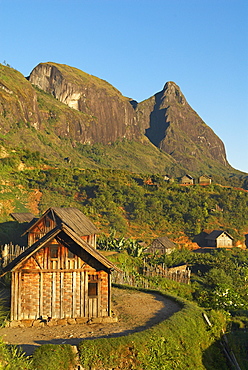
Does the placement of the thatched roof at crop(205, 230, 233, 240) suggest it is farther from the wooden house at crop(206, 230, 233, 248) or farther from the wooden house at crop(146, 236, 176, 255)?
the wooden house at crop(146, 236, 176, 255)

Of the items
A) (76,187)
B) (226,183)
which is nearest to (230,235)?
(76,187)

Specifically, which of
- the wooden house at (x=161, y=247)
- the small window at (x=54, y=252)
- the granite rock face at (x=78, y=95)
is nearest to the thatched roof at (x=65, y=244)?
the small window at (x=54, y=252)

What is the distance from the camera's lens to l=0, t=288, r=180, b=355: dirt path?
605 inches

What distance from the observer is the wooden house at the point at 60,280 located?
1781 cm

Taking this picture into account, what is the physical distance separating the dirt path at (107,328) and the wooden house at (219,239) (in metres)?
35.6

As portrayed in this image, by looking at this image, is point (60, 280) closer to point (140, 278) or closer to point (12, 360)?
point (12, 360)

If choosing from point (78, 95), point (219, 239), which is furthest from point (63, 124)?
point (219, 239)

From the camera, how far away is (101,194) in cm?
6625

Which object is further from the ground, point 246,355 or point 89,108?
point 89,108

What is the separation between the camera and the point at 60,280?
18000mm

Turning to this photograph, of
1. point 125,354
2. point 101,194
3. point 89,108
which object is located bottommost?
point 125,354

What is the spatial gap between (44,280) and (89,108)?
181 metres

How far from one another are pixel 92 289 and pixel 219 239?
136 ft

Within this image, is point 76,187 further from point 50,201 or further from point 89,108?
point 89,108
